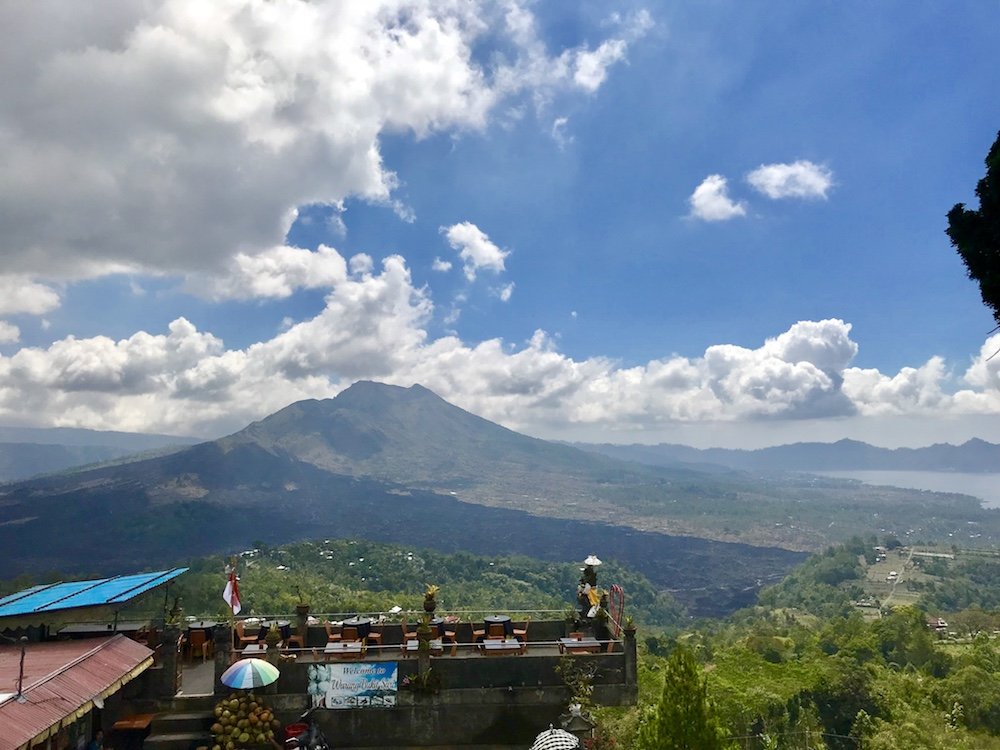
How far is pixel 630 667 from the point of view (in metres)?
17.0

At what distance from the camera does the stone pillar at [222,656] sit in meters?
16.0

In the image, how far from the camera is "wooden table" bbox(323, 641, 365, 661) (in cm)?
1681

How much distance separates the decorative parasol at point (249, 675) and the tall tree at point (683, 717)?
27.9 ft

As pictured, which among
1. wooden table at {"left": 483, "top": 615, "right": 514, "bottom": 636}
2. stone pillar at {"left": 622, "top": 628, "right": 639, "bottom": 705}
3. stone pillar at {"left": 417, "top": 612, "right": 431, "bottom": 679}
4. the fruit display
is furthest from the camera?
wooden table at {"left": 483, "top": 615, "right": 514, "bottom": 636}

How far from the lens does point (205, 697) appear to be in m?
16.1

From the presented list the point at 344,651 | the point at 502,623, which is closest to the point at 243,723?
the point at 344,651

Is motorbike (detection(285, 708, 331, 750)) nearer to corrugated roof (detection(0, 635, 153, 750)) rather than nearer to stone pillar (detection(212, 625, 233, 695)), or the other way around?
stone pillar (detection(212, 625, 233, 695))

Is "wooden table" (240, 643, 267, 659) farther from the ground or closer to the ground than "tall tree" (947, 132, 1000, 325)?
closer to the ground

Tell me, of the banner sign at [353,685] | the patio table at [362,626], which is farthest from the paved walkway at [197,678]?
the patio table at [362,626]

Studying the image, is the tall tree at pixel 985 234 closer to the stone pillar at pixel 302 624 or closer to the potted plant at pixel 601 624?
the potted plant at pixel 601 624

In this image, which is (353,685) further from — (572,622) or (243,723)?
(572,622)

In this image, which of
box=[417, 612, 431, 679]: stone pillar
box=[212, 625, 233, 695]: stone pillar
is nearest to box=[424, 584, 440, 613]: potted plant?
box=[417, 612, 431, 679]: stone pillar

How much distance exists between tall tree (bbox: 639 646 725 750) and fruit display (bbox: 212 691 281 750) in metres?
8.77

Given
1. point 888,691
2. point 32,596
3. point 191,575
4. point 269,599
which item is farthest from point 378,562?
point 32,596
